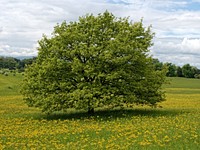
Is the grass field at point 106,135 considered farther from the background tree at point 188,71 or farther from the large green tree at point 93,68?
the background tree at point 188,71

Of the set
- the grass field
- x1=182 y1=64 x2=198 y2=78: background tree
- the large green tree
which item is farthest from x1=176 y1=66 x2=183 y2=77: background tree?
the grass field

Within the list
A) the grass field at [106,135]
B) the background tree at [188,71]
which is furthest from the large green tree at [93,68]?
the background tree at [188,71]

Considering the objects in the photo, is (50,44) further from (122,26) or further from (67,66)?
(122,26)

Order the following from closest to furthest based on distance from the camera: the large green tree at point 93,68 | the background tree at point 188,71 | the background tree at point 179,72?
the large green tree at point 93,68 < the background tree at point 188,71 < the background tree at point 179,72

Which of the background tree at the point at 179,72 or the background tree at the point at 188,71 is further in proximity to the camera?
the background tree at the point at 179,72

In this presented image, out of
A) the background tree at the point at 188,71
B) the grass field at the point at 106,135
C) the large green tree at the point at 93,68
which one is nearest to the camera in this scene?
the grass field at the point at 106,135

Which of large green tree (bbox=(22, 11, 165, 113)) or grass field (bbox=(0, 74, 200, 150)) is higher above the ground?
large green tree (bbox=(22, 11, 165, 113))

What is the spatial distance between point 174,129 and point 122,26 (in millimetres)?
9794

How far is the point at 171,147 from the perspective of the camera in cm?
1422

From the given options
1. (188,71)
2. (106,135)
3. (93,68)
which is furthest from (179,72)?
(106,135)

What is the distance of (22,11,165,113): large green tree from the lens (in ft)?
79.3

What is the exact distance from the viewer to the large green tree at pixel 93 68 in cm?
2416

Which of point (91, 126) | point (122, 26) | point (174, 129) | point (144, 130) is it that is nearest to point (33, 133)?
point (91, 126)

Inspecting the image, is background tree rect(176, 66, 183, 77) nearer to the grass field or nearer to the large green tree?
the large green tree
